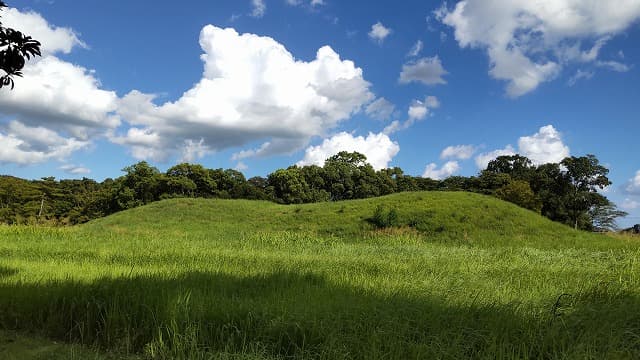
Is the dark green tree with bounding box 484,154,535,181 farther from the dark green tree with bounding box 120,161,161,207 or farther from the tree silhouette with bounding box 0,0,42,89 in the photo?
the tree silhouette with bounding box 0,0,42,89

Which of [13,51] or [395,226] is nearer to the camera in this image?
[13,51]

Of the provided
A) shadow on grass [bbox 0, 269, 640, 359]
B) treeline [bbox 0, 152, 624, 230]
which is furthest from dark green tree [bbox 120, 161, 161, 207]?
shadow on grass [bbox 0, 269, 640, 359]

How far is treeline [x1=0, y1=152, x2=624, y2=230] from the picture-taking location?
55.8 meters

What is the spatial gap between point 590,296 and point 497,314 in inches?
95.4

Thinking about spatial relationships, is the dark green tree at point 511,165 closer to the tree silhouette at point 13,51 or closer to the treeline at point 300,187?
the treeline at point 300,187

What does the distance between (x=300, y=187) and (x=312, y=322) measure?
59.6 m

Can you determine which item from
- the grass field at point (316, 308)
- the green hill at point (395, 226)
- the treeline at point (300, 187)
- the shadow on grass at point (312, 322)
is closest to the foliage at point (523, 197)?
the treeline at point (300, 187)

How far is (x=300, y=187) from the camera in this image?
6481 cm

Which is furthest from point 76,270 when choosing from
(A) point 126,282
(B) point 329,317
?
(B) point 329,317

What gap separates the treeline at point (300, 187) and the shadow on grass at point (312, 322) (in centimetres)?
5367

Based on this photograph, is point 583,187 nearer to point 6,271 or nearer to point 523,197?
point 523,197

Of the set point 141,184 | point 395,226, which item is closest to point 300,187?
point 141,184

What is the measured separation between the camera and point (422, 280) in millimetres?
8570

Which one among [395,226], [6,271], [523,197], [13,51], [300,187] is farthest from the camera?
[300,187]
